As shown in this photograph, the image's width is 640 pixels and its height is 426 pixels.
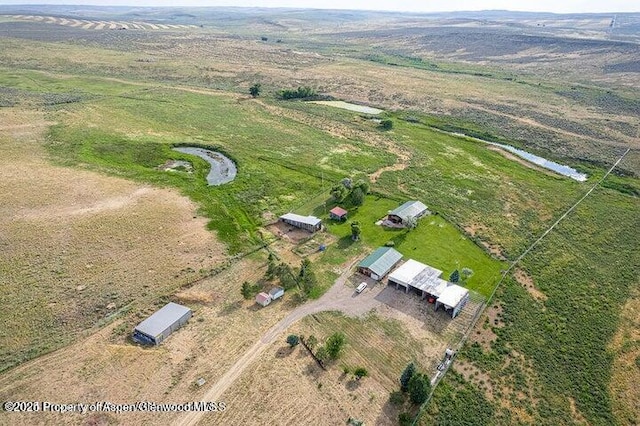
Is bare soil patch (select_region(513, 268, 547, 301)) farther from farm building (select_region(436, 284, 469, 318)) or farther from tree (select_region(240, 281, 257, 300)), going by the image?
tree (select_region(240, 281, 257, 300))

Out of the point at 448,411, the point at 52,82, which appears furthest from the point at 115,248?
the point at 52,82

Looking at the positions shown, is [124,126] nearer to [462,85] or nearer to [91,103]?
[91,103]

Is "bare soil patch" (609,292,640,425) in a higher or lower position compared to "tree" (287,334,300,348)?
lower

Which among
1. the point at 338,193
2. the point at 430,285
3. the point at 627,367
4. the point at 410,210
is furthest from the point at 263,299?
the point at 627,367

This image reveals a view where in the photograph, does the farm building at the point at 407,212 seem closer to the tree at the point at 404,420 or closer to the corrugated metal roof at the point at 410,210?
the corrugated metal roof at the point at 410,210

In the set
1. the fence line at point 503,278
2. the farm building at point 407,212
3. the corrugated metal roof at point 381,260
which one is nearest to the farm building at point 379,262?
the corrugated metal roof at point 381,260

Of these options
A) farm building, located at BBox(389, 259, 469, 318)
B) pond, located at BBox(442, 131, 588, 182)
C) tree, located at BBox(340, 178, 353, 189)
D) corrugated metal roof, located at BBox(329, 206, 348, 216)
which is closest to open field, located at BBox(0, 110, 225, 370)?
corrugated metal roof, located at BBox(329, 206, 348, 216)
